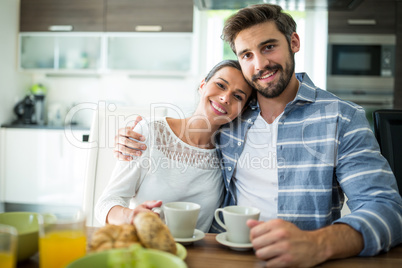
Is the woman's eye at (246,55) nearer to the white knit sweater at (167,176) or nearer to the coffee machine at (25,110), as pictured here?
the white knit sweater at (167,176)

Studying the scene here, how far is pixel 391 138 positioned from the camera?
130cm

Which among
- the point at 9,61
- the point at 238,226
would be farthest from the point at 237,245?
the point at 9,61

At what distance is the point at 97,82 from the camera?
13.5ft

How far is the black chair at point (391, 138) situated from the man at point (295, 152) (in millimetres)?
56

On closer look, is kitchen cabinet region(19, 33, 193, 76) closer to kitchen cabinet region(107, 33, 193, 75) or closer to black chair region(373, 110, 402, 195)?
kitchen cabinet region(107, 33, 193, 75)

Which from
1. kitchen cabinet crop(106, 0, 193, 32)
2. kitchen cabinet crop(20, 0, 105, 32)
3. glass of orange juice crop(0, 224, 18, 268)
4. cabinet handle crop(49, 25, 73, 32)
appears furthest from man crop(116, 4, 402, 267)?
cabinet handle crop(49, 25, 73, 32)

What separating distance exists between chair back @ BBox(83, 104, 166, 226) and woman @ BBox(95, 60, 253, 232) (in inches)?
9.9

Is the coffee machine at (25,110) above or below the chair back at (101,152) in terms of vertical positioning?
above

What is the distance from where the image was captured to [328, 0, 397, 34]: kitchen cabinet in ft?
11.4

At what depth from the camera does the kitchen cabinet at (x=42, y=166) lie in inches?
141

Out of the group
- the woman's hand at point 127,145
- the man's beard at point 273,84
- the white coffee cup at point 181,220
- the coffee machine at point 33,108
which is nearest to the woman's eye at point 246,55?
the man's beard at point 273,84

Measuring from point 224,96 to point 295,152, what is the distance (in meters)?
0.36

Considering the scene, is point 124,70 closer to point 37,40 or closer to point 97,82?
point 97,82

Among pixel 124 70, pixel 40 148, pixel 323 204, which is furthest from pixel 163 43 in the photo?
pixel 323 204
